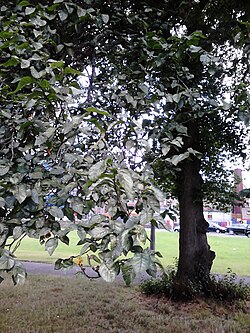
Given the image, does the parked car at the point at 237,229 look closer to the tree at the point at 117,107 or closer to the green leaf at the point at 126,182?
the tree at the point at 117,107

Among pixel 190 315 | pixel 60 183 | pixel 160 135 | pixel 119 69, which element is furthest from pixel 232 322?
pixel 60 183

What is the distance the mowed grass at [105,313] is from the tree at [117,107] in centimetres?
47

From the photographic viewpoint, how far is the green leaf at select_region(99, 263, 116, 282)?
85cm

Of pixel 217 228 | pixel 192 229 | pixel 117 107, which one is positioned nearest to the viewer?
pixel 117 107

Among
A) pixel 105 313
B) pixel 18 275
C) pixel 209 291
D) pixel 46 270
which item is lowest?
pixel 46 270

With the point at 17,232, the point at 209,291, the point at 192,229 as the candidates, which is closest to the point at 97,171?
the point at 17,232

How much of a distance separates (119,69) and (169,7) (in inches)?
41.3

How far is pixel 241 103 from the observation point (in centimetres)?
179

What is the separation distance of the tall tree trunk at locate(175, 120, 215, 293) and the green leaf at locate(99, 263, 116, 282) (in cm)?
351

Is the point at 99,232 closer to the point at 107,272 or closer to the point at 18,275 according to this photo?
the point at 107,272

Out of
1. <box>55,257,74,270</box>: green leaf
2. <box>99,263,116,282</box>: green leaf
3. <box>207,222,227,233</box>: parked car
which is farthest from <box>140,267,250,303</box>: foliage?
<box>207,222,227,233</box>: parked car

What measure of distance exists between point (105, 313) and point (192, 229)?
1.49 m

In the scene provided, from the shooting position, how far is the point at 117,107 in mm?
2293

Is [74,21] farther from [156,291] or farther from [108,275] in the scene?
[156,291]
